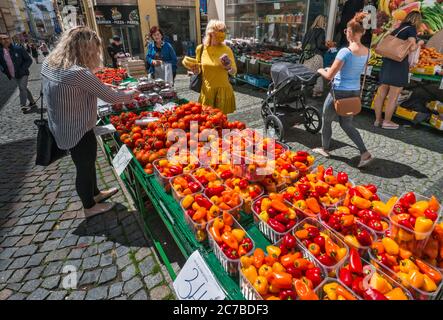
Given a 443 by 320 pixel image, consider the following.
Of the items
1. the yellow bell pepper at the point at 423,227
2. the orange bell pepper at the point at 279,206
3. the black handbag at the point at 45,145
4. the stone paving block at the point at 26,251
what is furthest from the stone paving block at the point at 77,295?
Answer: the yellow bell pepper at the point at 423,227

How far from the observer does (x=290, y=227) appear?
1594mm

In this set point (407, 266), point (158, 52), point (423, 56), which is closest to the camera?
point (407, 266)

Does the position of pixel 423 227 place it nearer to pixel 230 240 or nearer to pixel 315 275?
pixel 315 275

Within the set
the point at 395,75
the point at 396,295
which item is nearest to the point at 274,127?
the point at 395,75

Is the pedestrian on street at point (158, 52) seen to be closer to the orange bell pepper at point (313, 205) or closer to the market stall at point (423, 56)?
the market stall at point (423, 56)

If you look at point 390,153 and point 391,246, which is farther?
point 390,153

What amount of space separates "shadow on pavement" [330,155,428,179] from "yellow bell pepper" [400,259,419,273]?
314 centimetres

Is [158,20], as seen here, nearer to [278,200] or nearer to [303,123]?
[303,123]

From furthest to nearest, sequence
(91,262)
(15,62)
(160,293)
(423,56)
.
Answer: (15,62), (423,56), (91,262), (160,293)

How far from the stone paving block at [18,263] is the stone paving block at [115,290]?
3.70 feet

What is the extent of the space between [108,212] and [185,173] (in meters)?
1.94

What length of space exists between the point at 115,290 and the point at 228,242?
1660mm

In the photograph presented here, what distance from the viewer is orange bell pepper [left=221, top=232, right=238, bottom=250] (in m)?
1.49
